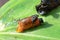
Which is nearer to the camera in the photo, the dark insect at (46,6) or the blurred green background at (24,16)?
the blurred green background at (24,16)

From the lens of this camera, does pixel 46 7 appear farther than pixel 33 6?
No

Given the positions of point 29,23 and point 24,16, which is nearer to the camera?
point 29,23

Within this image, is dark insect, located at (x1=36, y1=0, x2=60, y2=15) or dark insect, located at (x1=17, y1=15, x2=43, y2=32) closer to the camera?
dark insect, located at (x1=17, y1=15, x2=43, y2=32)

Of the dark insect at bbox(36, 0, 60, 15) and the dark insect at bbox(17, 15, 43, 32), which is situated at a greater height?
the dark insect at bbox(36, 0, 60, 15)

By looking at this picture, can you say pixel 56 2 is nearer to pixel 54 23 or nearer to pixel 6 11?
pixel 54 23

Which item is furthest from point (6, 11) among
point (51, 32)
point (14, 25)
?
point (51, 32)
